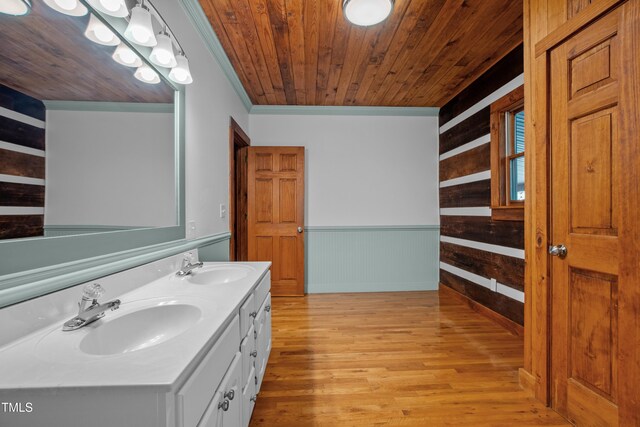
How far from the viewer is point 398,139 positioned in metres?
3.71

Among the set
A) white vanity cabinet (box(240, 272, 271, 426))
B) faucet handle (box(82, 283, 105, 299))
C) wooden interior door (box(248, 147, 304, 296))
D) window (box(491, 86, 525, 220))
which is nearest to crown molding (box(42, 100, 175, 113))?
faucet handle (box(82, 283, 105, 299))

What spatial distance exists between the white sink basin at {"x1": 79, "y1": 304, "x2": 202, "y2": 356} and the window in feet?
8.55

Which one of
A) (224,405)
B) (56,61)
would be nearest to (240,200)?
(56,61)

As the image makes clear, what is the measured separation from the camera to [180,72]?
1557 millimetres

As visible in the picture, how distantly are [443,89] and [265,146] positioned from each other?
2.21m

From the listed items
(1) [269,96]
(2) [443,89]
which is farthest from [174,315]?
(2) [443,89]

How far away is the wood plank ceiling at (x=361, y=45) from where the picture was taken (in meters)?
1.89

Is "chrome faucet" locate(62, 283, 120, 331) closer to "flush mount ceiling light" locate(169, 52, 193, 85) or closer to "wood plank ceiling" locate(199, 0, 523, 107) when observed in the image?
"flush mount ceiling light" locate(169, 52, 193, 85)

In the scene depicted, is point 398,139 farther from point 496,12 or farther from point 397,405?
point 397,405

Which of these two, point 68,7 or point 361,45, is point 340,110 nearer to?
point 361,45

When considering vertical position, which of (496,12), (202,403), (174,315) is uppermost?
(496,12)

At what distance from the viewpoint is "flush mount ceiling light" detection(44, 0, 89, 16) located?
2.97ft

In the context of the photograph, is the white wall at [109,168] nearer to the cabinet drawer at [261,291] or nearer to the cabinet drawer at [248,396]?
the cabinet drawer at [261,291]

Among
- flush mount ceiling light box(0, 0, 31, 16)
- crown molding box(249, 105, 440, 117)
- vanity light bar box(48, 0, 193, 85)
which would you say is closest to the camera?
flush mount ceiling light box(0, 0, 31, 16)
